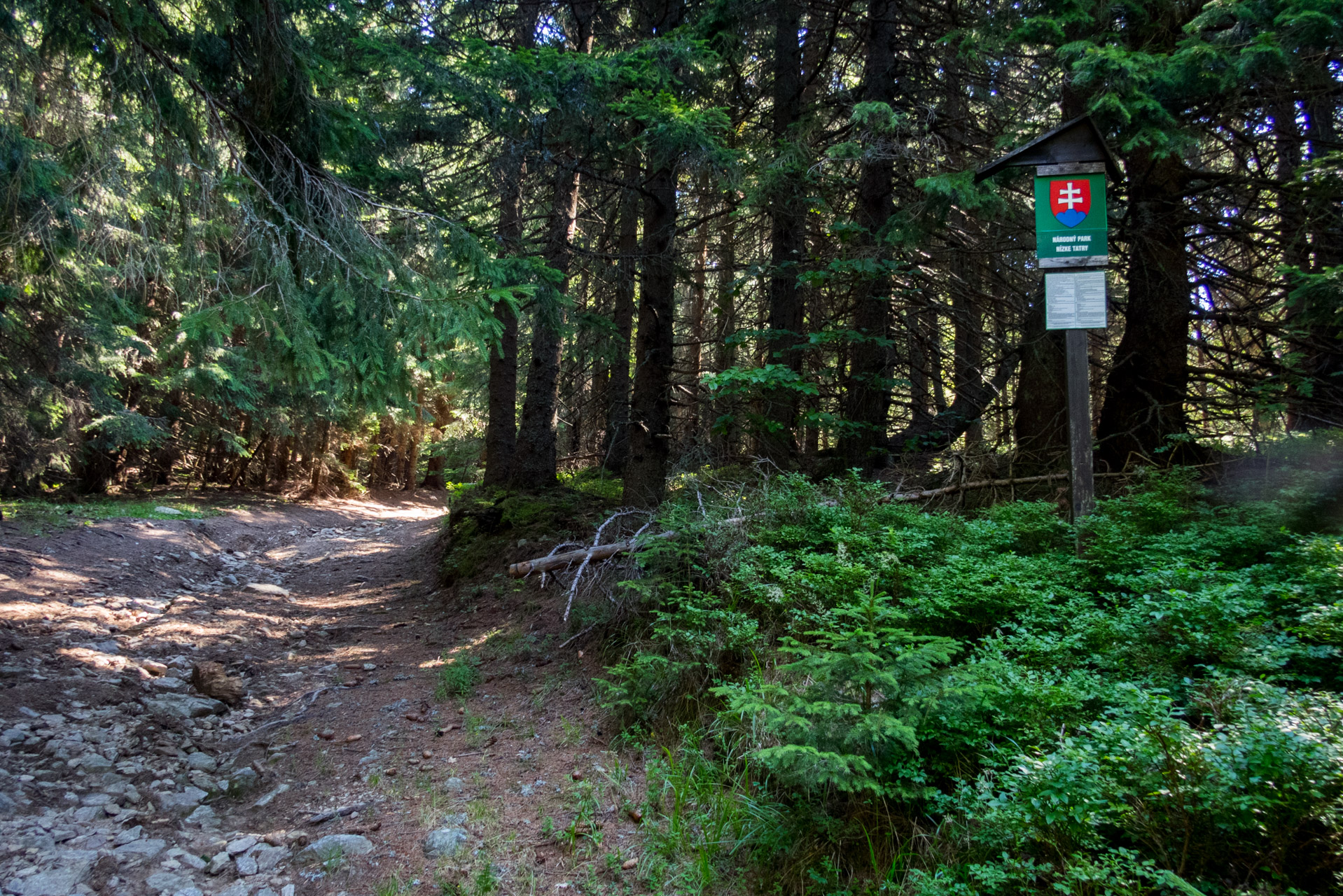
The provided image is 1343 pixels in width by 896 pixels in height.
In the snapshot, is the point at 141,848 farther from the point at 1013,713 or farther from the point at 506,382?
the point at 506,382

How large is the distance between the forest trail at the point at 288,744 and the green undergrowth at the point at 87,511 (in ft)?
3.70

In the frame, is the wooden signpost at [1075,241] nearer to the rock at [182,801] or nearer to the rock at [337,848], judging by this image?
the rock at [337,848]

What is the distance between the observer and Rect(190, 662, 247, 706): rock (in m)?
5.68

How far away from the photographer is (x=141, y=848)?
3549 millimetres

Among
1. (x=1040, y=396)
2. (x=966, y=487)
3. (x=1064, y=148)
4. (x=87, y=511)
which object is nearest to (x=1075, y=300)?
(x=1064, y=148)

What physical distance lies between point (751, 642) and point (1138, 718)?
2266 millimetres

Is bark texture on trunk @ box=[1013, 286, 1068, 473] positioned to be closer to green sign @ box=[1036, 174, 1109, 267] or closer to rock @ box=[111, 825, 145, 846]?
green sign @ box=[1036, 174, 1109, 267]

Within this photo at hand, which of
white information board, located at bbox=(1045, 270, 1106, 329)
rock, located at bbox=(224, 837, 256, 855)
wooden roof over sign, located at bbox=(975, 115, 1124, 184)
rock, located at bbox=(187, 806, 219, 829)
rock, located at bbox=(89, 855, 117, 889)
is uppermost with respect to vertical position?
wooden roof over sign, located at bbox=(975, 115, 1124, 184)

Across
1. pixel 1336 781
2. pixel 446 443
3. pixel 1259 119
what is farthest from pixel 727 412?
pixel 446 443

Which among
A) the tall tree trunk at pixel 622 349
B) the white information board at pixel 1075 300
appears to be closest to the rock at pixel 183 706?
A: the tall tree trunk at pixel 622 349

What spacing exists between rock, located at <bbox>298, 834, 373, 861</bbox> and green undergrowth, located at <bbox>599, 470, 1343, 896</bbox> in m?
1.51

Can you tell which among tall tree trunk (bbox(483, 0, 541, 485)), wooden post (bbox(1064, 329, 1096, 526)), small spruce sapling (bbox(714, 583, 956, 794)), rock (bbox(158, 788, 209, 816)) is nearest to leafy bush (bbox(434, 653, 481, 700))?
rock (bbox(158, 788, 209, 816))

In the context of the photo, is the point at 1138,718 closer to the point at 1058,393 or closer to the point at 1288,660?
the point at 1288,660

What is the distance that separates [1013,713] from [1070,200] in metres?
4.36
